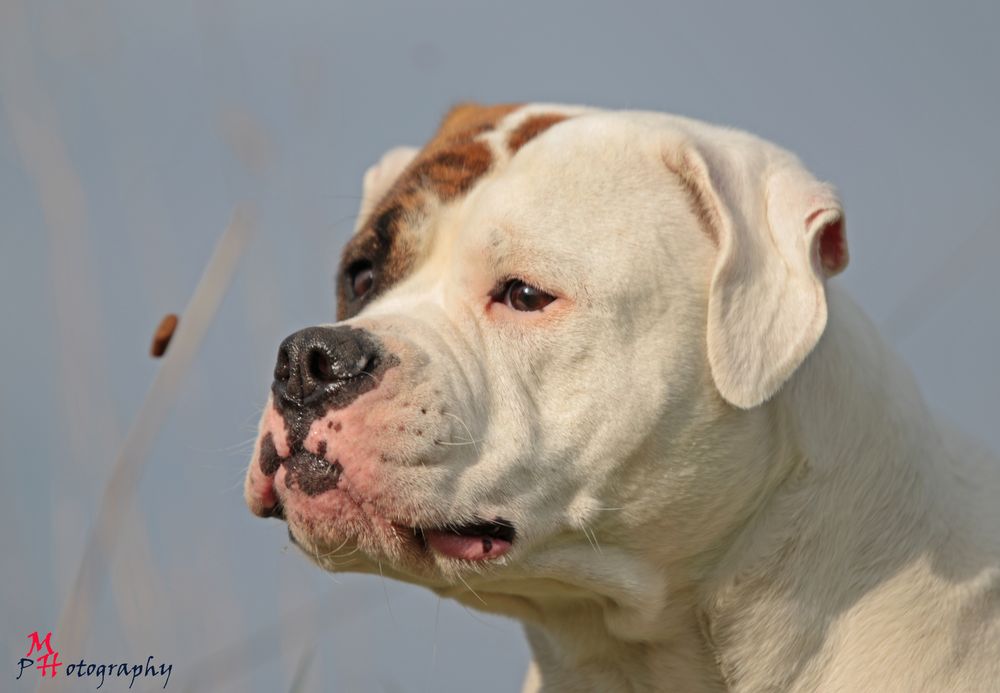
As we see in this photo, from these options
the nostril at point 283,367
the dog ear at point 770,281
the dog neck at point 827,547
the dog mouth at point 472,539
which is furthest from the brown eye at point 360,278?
the dog neck at point 827,547

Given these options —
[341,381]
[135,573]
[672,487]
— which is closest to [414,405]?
[341,381]

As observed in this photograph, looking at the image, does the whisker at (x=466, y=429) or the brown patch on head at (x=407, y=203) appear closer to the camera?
the whisker at (x=466, y=429)

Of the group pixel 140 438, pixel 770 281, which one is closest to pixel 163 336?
pixel 140 438

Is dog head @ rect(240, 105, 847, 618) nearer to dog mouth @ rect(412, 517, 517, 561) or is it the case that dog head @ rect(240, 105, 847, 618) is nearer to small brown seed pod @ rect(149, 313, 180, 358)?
dog mouth @ rect(412, 517, 517, 561)

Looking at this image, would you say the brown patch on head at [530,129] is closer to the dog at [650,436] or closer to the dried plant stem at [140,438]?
the dog at [650,436]

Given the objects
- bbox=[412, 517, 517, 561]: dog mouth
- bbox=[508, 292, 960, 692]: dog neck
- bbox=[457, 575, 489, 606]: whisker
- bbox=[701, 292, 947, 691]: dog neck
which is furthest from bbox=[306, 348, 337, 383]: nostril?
bbox=[701, 292, 947, 691]: dog neck

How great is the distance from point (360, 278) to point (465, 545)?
968 millimetres

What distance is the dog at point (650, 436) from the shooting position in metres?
3.53

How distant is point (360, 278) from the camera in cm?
423

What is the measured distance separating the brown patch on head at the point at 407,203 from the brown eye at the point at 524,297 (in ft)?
1.22

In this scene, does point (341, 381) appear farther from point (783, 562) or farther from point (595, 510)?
point (783, 562)

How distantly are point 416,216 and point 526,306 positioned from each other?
0.48 metres

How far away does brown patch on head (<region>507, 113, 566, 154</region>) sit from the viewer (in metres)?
4.14

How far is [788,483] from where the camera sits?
3830mm
